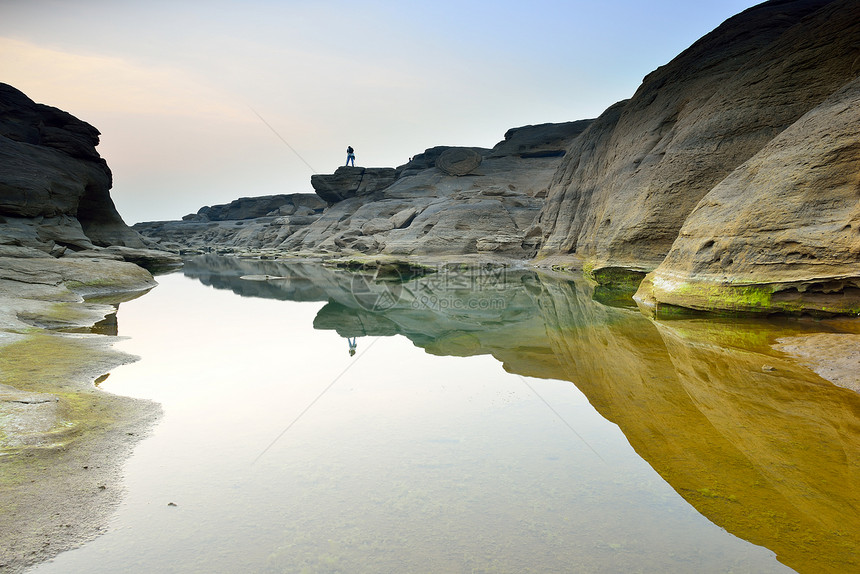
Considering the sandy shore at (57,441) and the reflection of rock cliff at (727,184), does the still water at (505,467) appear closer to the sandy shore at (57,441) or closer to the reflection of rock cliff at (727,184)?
the sandy shore at (57,441)

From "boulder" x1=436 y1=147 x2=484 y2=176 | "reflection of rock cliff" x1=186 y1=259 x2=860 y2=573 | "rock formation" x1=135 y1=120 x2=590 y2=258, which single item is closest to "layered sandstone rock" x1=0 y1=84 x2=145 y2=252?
"rock formation" x1=135 y1=120 x2=590 y2=258

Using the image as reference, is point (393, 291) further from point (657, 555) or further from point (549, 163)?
point (549, 163)

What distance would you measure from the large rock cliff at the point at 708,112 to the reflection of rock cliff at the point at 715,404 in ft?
12.7

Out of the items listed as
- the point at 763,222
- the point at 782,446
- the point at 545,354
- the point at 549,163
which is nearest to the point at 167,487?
the point at 782,446

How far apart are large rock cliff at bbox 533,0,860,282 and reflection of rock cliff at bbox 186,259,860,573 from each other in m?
3.89

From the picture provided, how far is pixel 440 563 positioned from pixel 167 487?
2.09 m

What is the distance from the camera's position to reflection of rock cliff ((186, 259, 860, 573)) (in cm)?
290

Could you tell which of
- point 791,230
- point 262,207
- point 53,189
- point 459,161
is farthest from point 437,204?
point 262,207

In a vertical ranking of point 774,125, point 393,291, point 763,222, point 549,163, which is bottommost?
point 393,291

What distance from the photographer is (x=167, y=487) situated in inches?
131

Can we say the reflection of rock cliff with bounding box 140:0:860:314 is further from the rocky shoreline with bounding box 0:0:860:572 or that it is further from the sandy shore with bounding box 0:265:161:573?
the sandy shore with bounding box 0:265:161:573
